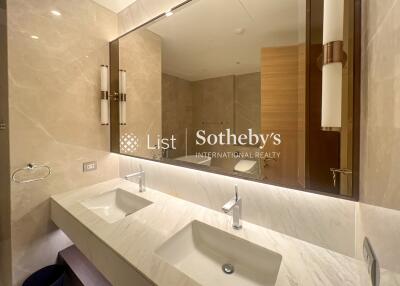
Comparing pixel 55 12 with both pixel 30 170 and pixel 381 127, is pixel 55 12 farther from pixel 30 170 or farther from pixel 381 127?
pixel 381 127

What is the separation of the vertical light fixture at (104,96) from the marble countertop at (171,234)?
0.68 meters

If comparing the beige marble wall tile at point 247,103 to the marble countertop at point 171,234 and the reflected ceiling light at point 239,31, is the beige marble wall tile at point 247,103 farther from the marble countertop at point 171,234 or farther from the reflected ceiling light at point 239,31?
the marble countertop at point 171,234

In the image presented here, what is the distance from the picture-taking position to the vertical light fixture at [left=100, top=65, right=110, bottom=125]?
1.57 metres

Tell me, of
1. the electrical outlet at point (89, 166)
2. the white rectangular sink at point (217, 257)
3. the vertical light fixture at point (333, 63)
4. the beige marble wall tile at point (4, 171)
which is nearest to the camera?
the vertical light fixture at point (333, 63)

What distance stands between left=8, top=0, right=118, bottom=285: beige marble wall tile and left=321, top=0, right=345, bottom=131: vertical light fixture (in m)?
1.63

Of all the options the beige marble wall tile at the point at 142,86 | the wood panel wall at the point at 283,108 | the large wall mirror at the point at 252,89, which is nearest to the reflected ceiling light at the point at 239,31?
the large wall mirror at the point at 252,89

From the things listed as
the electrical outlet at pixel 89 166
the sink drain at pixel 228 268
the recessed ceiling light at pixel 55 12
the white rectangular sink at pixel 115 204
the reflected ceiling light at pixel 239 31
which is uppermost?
the recessed ceiling light at pixel 55 12

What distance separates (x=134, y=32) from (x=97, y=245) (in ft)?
5.06

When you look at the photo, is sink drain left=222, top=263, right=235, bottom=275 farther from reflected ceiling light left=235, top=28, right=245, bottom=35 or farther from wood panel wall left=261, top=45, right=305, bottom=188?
reflected ceiling light left=235, top=28, right=245, bottom=35

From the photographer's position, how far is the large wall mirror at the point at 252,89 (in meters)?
0.65

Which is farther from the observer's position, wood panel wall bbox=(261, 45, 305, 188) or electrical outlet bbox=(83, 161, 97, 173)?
electrical outlet bbox=(83, 161, 97, 173)

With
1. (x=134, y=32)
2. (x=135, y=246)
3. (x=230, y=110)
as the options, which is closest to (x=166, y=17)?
(x=134, y=32)

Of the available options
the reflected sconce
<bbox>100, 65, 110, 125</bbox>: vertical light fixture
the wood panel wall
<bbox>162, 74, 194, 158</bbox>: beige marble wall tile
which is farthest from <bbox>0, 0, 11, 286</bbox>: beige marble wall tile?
the wood panel wall

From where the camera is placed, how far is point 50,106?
51.9 inches
